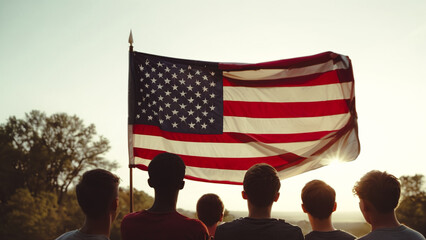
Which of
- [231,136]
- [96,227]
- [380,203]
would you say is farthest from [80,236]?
[231,136]

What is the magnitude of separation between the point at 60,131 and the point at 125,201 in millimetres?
10100

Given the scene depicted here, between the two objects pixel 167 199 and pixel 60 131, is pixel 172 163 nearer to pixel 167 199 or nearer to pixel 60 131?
pixel 167 199

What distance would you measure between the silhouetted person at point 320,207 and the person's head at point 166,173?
1286mm

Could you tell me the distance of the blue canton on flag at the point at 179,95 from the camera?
6930mm

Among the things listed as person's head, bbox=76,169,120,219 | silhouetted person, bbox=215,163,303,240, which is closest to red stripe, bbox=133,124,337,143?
silhouetted person, bbox=215,163,303,240

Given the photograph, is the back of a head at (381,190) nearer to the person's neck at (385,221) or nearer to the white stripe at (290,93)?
the person's neck at (385,221)

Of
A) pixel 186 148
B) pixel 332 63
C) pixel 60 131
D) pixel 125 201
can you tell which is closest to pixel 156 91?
pixel 186 148

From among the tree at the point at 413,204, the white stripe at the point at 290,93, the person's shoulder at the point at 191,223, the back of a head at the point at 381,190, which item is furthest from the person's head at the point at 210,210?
the tree at the point at 413,204

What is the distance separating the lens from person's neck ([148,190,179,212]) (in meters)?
3.01

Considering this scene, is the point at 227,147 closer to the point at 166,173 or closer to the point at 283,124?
the point at 283,124

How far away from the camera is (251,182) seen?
3.19 metres

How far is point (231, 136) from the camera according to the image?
705 cm

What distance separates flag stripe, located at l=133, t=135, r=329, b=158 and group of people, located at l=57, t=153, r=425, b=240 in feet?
11.7

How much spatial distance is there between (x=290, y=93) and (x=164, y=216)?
4682 millimetres
